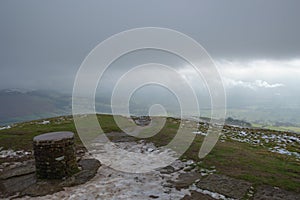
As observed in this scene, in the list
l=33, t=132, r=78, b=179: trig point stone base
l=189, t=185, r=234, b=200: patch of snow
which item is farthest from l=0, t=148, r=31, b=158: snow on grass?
l=189, t=185, r=234, b=200: patch of snow

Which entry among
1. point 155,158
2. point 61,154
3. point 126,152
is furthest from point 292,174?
point 61,154

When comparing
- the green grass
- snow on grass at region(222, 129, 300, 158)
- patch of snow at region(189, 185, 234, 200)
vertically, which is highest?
snow on grass at region(222, 129, 300, 158)

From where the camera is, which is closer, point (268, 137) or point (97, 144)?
point (97, 144)

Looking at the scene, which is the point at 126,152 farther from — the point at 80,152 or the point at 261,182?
the point at 261,182

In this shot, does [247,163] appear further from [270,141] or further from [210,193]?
[270,141]

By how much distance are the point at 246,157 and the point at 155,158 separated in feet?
20.9

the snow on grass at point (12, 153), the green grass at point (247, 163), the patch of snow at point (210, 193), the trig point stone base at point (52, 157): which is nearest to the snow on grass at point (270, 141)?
the green grass at point (247, 163)

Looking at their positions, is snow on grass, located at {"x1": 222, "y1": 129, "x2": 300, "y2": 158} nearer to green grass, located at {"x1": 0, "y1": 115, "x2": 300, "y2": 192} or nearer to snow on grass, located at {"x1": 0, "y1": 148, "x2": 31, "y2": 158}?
green grass, located at {"x1": 0, "y1": 115, "x2": 300, "y2": 192}

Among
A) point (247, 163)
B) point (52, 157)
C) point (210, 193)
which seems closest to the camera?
point (210, 193)

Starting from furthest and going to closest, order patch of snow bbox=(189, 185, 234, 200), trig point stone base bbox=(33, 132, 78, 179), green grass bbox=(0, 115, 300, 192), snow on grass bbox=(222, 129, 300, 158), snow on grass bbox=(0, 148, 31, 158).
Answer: snow on grass bbox=(222, 129, 300, 158) → snow on grass bbox=(0, 148, 31, 158) → trig point stone base bbox=(33, 132, 78, 179) → green grass bbox=(0, 115, 300, 192) → patch of snow bbox=(189, 185, 234, 200)

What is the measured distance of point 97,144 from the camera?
21.9 meters

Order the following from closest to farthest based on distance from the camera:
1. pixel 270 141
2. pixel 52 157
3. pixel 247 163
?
pixel 52 157, pixel 247 163, pixel 270 141

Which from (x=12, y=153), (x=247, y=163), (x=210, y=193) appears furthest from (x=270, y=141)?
(x=12, y=153)

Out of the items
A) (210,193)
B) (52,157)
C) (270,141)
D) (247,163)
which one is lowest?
(210,193)
